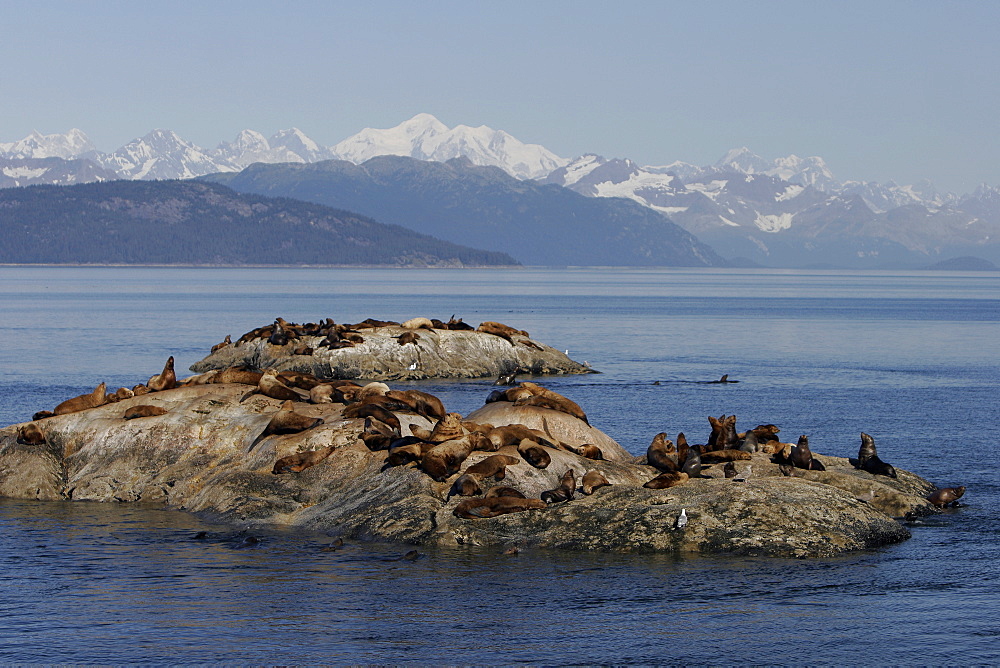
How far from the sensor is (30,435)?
24875 mm

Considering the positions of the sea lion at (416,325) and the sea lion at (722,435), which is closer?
the sea lion at (722,435)

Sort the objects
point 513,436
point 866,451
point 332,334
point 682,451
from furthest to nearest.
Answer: point 332,334 < point 866,451 < point 682,451 < point 513,436

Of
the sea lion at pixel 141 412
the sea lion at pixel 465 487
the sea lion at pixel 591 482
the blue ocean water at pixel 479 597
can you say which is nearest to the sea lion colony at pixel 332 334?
the blue ocean water at pixel 479 597

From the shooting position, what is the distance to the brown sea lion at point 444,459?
20422 mm

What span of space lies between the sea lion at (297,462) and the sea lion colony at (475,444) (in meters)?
0.02

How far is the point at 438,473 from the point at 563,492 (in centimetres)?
218

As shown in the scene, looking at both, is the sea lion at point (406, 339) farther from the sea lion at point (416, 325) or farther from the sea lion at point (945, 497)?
the sea lion at point (945, 497)

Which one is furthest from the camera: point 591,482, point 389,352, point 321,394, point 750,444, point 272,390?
point 389,352

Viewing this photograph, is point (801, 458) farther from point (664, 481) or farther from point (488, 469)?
point (488, 469)

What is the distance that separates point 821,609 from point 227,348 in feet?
137

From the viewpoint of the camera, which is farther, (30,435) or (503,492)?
(30,435)

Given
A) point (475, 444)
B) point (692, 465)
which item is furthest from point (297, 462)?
point (692, 465)

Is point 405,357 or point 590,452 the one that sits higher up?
point 590,452

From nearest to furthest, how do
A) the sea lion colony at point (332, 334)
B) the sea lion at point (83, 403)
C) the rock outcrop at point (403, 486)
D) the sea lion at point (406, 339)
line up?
the rock outcrop at point (403, 486), the sea lion at point (83, 403), the sea lion colony at point (332, 334), the sea lion at point (406, 339)
